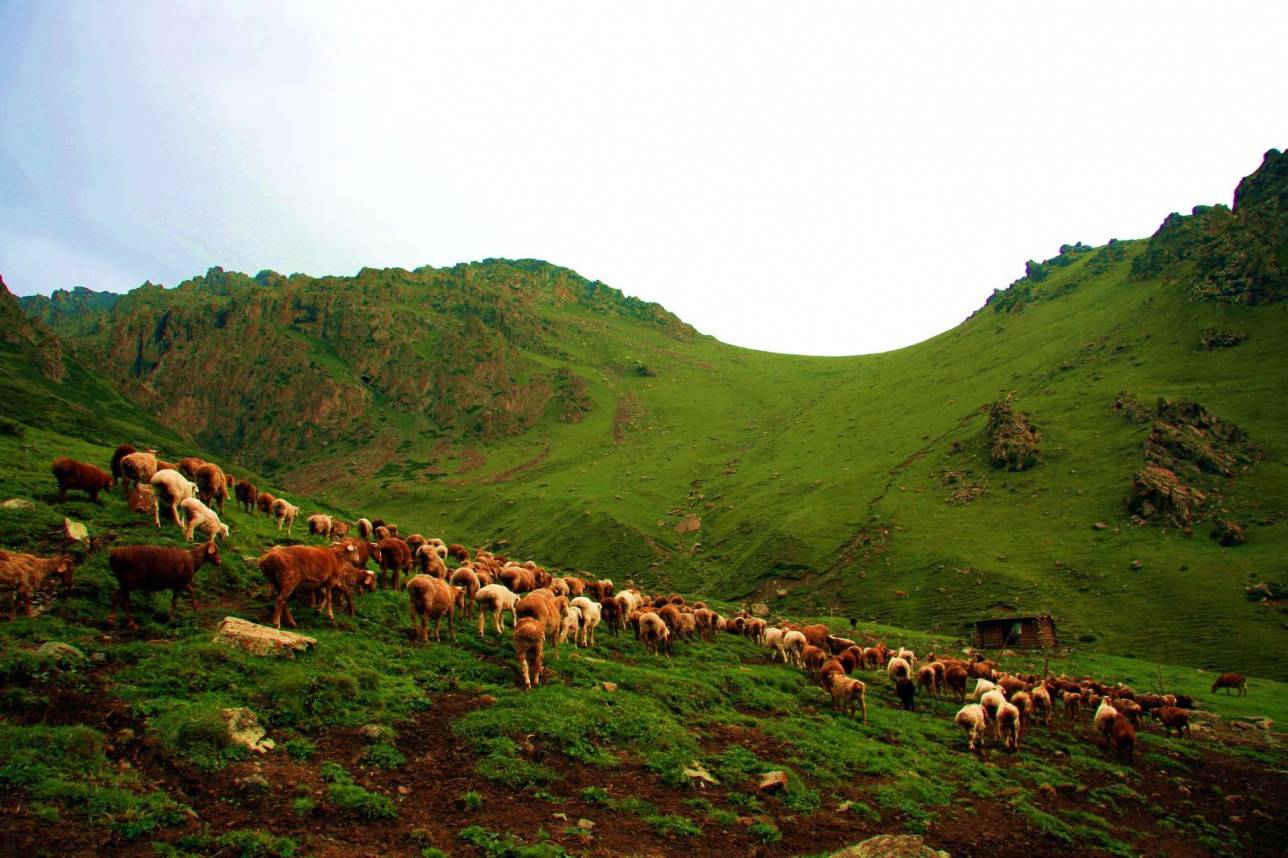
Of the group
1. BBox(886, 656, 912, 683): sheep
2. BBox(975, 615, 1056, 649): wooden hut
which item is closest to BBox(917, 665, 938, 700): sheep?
BBox(886, 656, 912, 683): sheep

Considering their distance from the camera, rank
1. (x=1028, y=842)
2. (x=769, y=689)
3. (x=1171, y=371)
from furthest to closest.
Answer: (x=1171, y=371), (x=769, y=689), (x=1028, y=842)

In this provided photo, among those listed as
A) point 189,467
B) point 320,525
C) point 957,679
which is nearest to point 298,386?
point 320,525

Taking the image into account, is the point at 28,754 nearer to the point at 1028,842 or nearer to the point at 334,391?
the point at 1028,842

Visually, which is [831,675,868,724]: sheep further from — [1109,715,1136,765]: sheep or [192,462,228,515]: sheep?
[192,462,228,515]: sheep

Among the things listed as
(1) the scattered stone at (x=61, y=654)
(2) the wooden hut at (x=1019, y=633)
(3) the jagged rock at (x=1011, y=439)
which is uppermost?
(3) the jagged rock at (x=1011, y=439)

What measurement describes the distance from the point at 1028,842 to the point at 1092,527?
3033 inches

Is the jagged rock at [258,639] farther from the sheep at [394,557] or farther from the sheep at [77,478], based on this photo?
the sheep at [77,478]

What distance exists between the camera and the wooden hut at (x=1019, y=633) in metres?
58.3

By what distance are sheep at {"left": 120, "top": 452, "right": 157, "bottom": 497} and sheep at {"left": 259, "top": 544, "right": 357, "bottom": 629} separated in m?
8.91

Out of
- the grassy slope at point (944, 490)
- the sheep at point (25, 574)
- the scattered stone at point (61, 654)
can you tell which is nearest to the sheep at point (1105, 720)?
the scattered stone at point (61, 654)

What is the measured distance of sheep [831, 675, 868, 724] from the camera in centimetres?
2410

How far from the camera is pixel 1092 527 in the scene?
3068 inches

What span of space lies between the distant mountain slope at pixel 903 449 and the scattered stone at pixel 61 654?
69498 millimetres

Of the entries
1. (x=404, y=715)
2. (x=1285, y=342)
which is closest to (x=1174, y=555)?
(x=1285, y=342)
